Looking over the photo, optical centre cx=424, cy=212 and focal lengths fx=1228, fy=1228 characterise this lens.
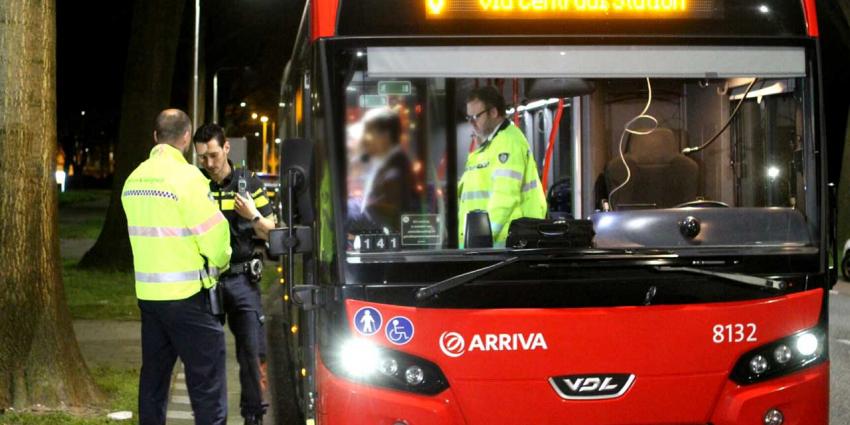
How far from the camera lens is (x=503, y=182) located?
17.9 feet

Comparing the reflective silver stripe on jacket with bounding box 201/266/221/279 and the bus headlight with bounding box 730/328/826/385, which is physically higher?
the reflective silver stripe on jacket with bounding box 201/266/221/279

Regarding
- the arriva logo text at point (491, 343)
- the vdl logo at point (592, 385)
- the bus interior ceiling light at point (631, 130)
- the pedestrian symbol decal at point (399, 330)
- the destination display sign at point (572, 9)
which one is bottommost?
the vdl logo at point (592, 385)

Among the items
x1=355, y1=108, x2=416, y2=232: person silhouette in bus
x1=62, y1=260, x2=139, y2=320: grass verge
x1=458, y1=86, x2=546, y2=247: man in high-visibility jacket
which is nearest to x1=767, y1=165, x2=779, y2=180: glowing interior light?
x1=458, y1=86, x2=546, y2=247: man in high-visibility jacket

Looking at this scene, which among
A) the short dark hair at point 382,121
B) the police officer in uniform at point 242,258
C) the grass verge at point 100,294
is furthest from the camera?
the grass verge at point 100,294

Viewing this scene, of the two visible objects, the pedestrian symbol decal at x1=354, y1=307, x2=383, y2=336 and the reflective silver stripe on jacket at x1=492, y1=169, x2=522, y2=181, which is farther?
the reflective silver stripe on jacket at x1=492, y1=169, x2=522, y2=181

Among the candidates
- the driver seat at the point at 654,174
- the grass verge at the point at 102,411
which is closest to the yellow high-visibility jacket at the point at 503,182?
the driver seat at the point at 654,174

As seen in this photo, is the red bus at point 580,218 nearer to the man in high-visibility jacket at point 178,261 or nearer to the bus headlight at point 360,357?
the bus headlight at point 360,357

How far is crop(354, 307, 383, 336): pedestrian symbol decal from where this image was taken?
200 inches

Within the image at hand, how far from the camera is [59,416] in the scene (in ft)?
26.9

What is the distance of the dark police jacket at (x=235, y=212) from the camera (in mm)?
7500

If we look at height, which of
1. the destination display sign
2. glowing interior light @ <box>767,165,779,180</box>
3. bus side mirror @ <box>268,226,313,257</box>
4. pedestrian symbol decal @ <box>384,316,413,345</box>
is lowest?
pedestrian symbol decal @ <box>384,316,413,345</box>

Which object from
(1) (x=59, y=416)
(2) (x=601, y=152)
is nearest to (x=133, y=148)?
(1) (x=59, y=416)

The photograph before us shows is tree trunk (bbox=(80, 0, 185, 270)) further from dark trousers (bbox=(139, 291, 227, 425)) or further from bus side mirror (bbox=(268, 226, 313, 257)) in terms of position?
bus side mirror (bbox=(268, 226, 313, 257))

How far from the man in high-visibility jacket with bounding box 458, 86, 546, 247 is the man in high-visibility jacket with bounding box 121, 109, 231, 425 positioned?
1.45m
